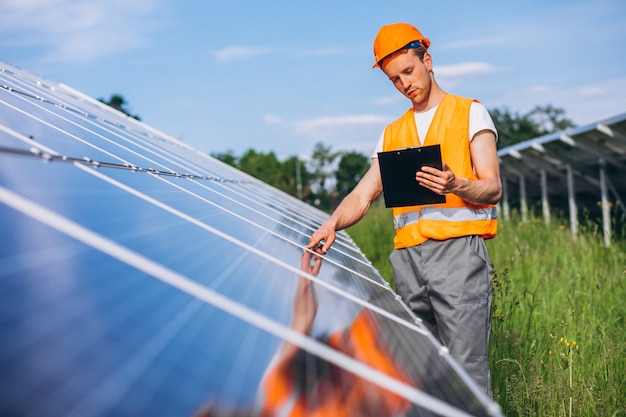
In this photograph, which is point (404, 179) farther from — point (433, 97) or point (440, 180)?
point (433, 97)

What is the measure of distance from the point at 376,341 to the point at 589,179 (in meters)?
14.1

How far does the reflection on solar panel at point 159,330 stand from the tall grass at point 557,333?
2107 mm

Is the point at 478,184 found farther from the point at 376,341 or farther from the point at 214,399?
the point at 214,399

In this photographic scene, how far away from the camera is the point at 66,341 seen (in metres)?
→ 1.28

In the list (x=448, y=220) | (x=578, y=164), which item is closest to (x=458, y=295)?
(x=448, y=220)

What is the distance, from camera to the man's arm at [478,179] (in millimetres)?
2959

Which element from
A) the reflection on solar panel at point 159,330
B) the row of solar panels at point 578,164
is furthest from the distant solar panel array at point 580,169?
the reflection on solar panel at point 159,330

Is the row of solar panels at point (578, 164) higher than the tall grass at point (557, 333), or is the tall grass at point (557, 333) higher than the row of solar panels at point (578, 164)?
the row of solar panels at point (578, 164)

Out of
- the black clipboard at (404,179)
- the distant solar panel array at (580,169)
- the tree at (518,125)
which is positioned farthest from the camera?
the tree at (518,125)

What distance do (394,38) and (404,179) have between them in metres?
0.70

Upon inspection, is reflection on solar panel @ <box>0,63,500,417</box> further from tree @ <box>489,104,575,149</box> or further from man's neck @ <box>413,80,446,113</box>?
tree @ <box>489,104,575,149</box>

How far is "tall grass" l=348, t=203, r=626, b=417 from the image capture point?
3922mm

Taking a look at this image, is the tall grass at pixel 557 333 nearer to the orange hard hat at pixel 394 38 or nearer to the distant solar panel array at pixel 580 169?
the distant solar panel array at pixel 580 169

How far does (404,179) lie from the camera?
318 centimetres
